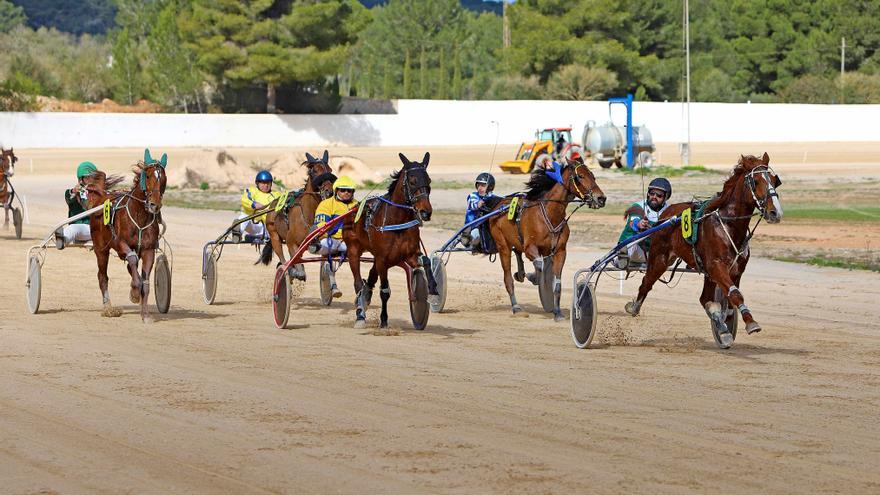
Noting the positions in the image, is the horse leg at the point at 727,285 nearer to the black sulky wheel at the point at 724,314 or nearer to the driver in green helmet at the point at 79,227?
the black sulky wheel at the point at 724,314

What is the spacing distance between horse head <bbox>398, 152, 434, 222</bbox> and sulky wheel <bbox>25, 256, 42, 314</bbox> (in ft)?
15.1

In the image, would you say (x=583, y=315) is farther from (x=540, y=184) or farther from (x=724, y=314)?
(x=540, y=184)

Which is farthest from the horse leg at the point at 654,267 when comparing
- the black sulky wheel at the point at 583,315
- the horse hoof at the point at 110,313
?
the horse hoof at the point at 110,313

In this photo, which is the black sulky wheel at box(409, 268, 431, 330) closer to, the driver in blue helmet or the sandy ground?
the sandy ground

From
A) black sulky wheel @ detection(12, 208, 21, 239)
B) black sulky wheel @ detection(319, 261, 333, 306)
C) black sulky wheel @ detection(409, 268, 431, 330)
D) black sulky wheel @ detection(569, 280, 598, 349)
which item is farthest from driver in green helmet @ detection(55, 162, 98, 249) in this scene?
black sulky wheel @ detection(12, 208, 21, 239)

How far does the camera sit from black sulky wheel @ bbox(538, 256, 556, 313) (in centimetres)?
1467

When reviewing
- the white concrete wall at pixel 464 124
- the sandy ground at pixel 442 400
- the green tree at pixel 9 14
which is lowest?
the sandy ground at pixel 442 400

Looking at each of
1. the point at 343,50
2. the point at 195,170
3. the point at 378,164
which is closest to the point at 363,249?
the point at 195,170

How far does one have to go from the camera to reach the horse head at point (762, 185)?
10.8m

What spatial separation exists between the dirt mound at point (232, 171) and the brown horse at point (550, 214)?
85.7ft

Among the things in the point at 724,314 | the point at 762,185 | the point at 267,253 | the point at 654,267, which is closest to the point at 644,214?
the point at 654,267

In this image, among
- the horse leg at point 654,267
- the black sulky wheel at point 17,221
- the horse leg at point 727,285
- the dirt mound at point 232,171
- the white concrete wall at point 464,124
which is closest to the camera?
the horse leg at point 727,285

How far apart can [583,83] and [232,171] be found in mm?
34327

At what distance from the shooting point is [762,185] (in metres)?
11.0
